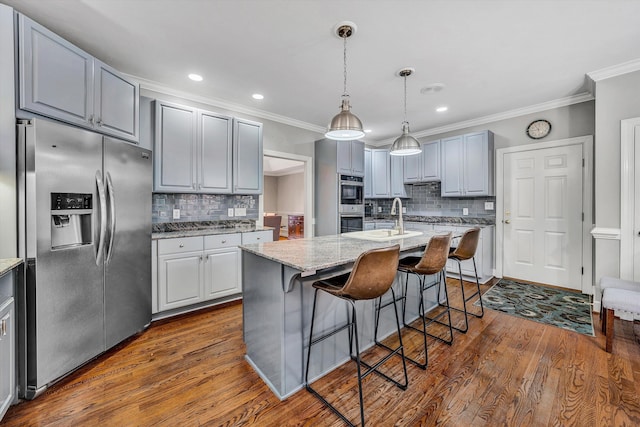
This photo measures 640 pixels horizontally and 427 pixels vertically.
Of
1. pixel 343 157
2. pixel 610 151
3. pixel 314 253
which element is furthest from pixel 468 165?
pixel 314 253

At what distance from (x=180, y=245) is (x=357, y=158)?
10.3ft

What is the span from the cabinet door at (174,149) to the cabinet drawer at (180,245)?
0.58 meters

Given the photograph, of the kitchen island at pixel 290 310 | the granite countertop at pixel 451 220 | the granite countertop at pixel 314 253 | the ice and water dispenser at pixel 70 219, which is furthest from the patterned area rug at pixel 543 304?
the ice and water dispenser at pixel 70 219

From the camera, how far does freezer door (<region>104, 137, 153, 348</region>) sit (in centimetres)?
211

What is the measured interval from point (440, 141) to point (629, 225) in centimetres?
256

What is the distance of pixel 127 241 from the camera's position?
2.28 metres

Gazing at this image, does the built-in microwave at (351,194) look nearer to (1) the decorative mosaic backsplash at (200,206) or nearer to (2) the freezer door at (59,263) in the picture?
(1) the decorative mosaic backsplash at (200,206)

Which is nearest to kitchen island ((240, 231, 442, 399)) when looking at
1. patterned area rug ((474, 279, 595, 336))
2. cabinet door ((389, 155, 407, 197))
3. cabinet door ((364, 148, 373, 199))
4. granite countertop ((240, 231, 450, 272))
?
granite countertop ((240, 231, 450, 272))

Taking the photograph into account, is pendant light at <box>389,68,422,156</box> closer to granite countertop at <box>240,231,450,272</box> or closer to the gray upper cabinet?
granite countertop at <box>240,231,450,272</box>

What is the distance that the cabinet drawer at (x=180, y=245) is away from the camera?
106 inches

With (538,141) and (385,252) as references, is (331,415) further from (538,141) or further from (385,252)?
(538,141)

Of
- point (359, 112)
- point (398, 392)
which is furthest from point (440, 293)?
point (359, 112)

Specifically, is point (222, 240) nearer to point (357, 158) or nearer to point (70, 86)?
point (70, 86)

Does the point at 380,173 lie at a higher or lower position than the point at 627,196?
higher
